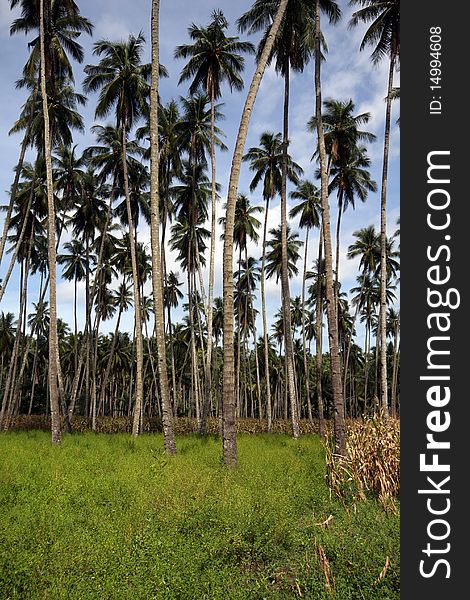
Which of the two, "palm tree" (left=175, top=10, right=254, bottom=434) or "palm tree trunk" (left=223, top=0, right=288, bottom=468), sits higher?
"palm tree" (left=175, top=10, right=254, bottom=434)

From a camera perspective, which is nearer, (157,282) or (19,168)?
(157,282)

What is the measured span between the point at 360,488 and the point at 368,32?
17427 millimetres

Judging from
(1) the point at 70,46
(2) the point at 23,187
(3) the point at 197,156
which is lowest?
(2) the point at 23,187

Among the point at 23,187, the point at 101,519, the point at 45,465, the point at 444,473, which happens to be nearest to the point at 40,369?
the point at 23,187

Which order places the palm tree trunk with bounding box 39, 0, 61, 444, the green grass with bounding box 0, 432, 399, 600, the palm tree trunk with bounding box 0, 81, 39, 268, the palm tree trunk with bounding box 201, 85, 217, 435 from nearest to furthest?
the green grass with bounding box 0, 432, 399, 600 < the palm tree trunk with bounding box 39, 0, 61, 444 < the palm tree trunk with bounding box 0, 81, 39, 268 < the palm tree trunk with bounding box 201, 85, 217, 435

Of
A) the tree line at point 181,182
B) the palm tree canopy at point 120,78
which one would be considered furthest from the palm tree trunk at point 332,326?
the palm tree canopy at point 120,78

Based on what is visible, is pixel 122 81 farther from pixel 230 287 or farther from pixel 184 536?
pixel 184 536

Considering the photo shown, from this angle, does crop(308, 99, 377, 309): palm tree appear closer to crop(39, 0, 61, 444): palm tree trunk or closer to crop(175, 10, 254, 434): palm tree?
crop(175, 10, 254, 434): palm tree

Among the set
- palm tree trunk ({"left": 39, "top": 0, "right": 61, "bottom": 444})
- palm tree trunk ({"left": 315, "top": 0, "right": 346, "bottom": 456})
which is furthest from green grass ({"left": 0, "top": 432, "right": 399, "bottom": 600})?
palm tree trunk ({"left": 39, "top": 0, "right": 61, "bottom": 444})

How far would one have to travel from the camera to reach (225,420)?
1130 cm

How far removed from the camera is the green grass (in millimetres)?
5426

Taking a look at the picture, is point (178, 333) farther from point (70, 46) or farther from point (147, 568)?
point (147, 568)

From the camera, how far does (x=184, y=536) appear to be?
22.6 feet

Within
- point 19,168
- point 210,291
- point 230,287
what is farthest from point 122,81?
point 230,287
